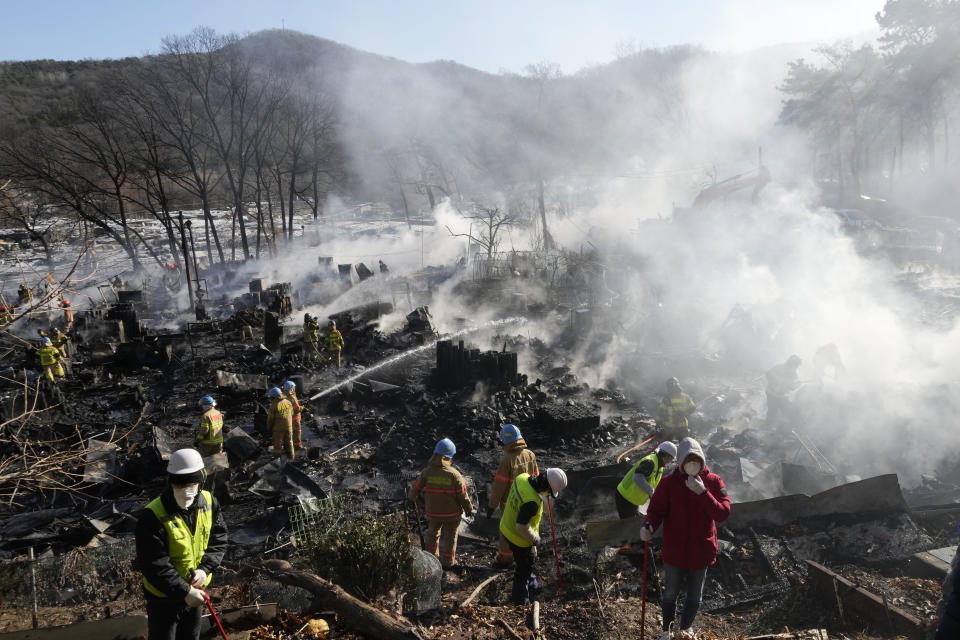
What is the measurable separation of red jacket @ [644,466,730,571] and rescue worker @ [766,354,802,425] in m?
7.26

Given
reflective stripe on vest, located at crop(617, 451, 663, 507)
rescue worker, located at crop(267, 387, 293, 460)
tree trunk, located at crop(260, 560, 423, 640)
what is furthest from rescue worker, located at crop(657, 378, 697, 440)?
rescue worker, located at crop(267, 387, 293, 460)

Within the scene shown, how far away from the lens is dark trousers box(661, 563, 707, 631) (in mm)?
4367

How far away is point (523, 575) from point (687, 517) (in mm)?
1666

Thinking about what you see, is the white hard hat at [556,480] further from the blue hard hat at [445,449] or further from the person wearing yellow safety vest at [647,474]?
the blue hard hat at [445,449]

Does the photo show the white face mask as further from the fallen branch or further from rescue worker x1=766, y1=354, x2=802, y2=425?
rescue worker x1=766, y1=354, x2=802, y2=425

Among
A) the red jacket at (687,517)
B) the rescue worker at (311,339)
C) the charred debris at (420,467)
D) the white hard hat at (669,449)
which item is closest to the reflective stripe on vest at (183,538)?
the charred debris at (420,467)

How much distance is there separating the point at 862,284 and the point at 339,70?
252 ft

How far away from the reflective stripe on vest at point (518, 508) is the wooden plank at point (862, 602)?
101 inches

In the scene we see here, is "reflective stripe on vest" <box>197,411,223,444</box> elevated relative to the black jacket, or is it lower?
lower

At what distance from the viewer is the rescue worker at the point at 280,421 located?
9.47 m

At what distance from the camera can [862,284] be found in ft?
56.1

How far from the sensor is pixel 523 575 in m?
5.17

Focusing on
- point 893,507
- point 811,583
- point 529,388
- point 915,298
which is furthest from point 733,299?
point 811,583

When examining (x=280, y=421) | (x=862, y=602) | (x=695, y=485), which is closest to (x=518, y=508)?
(x=695, y=485)
